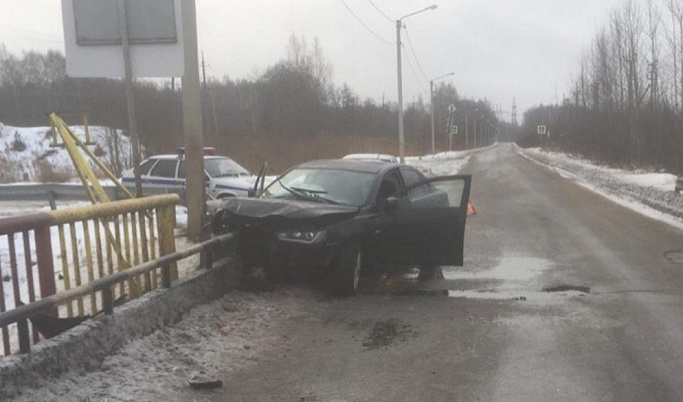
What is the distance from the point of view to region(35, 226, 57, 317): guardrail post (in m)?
4.93

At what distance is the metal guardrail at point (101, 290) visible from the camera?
423 cm

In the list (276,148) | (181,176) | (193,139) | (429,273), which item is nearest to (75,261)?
(193,139)

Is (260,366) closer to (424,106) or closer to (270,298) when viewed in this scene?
(270,298)

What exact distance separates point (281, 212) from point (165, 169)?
1033 cm

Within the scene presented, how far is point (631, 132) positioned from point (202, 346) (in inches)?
1477

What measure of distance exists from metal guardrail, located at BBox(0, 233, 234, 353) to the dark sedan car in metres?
0.51

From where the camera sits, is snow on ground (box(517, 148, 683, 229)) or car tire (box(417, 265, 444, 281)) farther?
snow on ground (box(517, 148, 683, 229))

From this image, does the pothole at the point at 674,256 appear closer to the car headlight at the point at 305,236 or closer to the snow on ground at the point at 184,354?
the car headlight at the point at 305,236

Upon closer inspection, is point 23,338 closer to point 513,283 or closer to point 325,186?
point 325,186

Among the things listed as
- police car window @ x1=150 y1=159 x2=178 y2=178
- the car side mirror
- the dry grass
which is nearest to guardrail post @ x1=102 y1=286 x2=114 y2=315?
the car side mirror

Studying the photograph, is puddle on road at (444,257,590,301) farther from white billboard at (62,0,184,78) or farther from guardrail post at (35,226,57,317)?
guardrail post at (35,226,57,317)

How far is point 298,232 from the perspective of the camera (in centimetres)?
752

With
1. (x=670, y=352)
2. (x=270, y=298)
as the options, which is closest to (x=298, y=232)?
(x=270, y=298)

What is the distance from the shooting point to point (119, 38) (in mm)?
6770
